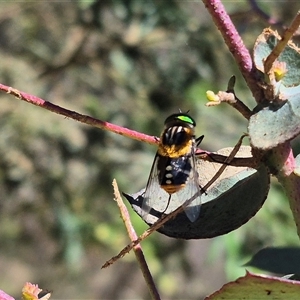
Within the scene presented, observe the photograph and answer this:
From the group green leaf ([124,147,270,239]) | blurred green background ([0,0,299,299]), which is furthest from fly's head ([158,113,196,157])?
blurred green background ([0,0,299,299])

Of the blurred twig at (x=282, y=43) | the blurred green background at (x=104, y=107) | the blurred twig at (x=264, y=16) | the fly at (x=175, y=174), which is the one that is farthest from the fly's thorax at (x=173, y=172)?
the blurred green background at (x=104, y=107)

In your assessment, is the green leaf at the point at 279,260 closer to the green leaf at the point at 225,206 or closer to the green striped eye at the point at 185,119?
the green leaf at the point at 225,206

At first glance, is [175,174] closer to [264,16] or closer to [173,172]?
[173,172]

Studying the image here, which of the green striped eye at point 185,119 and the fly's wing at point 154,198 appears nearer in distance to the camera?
the fly's wing at point 154,198

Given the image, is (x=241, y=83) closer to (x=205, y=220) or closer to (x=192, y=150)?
(x=192, y=150)

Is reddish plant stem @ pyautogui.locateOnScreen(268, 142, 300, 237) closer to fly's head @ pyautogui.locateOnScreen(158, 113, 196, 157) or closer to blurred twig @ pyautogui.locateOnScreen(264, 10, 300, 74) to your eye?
blurred twig @ pyautogui.locateOnScreen(264, 10, 300, 74)

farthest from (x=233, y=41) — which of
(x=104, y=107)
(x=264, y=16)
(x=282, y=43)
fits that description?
(x=104, y=107)
